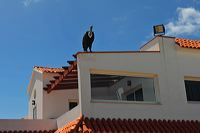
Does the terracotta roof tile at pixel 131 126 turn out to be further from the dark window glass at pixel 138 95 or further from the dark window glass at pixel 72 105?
the dark window glass at pixel 72 105

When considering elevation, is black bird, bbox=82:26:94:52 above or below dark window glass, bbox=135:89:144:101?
above

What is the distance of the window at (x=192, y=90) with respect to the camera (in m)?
20.1

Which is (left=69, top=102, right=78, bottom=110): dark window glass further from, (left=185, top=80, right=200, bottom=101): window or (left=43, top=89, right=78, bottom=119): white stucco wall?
(left=185, top=80, right=200, bottom=101): window

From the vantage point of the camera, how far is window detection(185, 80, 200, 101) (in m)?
20.1

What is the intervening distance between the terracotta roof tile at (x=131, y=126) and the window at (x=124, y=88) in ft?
5.56

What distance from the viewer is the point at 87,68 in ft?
57.1

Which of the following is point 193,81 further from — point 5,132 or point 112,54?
point 5,132

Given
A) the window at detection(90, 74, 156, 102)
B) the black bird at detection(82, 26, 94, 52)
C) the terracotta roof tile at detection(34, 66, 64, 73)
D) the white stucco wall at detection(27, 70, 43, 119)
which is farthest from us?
the terracotta roof tile at detection(34, 66, 64, 73)

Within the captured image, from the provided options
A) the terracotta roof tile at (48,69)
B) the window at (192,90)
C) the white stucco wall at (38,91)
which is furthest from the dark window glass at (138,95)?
the white stucco wall at (38,91)

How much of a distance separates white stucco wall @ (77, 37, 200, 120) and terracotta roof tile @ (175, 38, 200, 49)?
0.29 m

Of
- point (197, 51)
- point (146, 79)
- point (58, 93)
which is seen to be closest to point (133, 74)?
point (146, 79)

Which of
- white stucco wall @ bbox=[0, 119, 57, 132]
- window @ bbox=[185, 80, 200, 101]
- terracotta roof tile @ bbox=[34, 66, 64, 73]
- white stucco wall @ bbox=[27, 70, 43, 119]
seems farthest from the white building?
terracotta roof tile @ bbox=[34, 66, 64, 73]

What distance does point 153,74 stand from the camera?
62.9ft

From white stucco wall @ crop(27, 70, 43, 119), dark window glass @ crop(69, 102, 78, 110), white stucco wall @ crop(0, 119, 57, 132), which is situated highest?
white stucco wall @ crop(27, 70, 43, 119)
